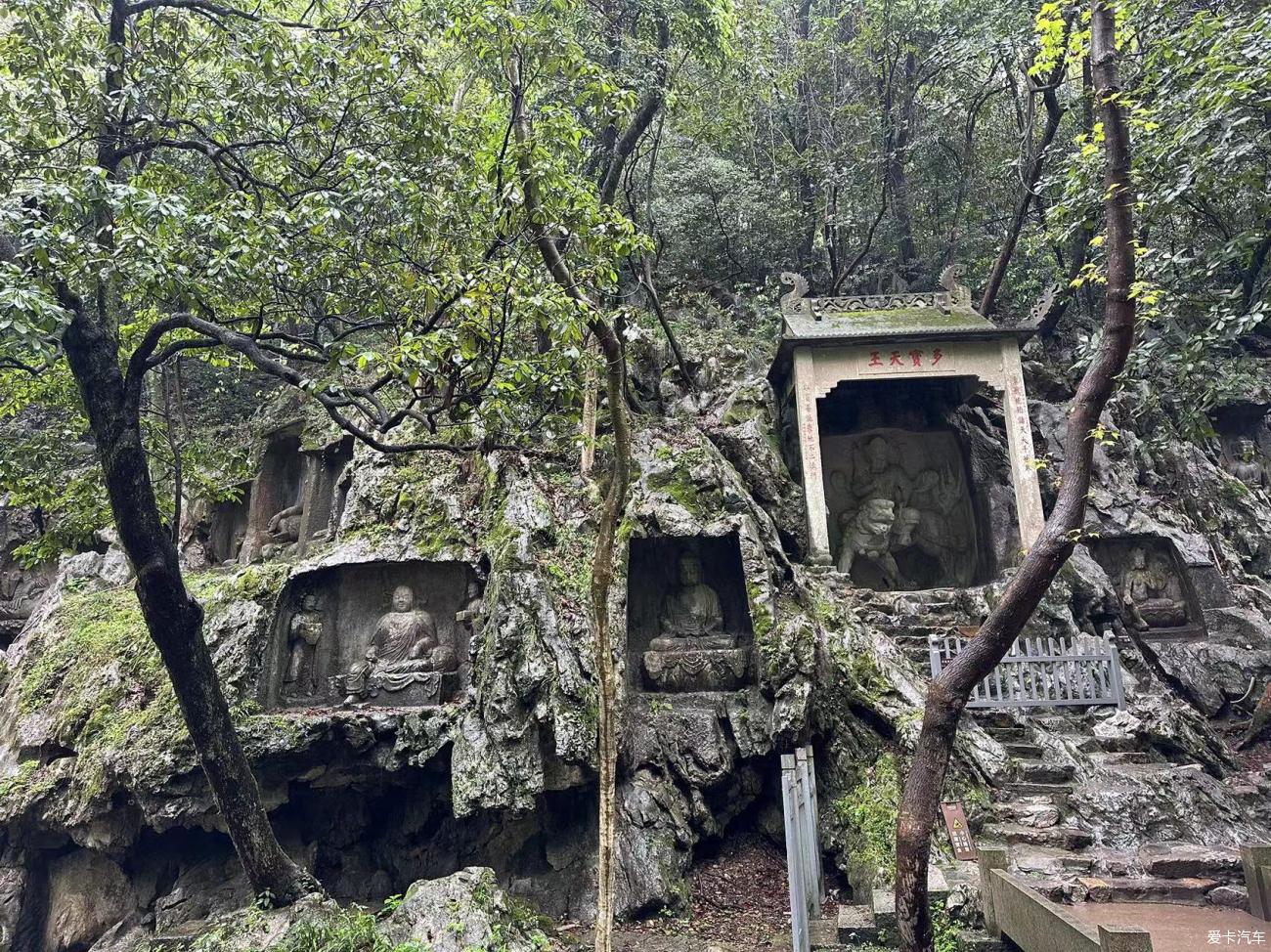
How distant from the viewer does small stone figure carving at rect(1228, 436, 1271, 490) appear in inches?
578

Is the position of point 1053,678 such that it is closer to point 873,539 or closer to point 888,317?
point 873,539

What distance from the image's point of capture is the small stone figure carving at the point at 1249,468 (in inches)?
578

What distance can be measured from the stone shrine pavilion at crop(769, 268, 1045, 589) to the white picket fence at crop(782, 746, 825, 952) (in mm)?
4996

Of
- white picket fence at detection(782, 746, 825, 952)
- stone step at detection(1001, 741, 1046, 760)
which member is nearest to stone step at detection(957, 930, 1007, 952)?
white picket fence at detection(782, 746, 825, 952)

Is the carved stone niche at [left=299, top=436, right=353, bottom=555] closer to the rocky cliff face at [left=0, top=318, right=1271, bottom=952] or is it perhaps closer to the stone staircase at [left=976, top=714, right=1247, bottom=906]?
the rocky cliff face at [left=0, top=318, right=1271, bottom=952]

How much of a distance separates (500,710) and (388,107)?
20.3ft

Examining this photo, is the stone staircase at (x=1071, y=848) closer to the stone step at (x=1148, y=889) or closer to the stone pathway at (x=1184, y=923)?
→ the stone step at (x=1148, y=889)

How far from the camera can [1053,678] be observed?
9.18 meters

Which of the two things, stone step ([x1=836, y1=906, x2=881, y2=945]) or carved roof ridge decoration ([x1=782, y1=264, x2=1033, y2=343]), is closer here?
stone step ([x1=836, y1=906, x2=881, y2=945])

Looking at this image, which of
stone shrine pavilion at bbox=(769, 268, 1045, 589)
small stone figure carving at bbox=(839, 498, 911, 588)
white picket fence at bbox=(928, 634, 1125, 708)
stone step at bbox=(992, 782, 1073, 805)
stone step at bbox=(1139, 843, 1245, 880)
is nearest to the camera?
stone step at bbox=(1139, 843, 1245, 880)

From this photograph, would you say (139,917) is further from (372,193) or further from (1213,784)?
(1213,784)

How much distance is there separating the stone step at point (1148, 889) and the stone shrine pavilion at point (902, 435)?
227 inches

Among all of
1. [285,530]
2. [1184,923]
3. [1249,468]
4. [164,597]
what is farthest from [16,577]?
[1249,468]

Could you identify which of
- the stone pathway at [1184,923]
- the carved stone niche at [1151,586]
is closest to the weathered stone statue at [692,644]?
the stone pathway at [1184,923]
